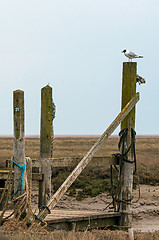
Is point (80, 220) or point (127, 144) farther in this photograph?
point (127, 144)

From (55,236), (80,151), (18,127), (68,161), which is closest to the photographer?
(55,236)

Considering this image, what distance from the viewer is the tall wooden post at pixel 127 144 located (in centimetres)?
826

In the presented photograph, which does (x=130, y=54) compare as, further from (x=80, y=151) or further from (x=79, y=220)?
(x=80, y=151)

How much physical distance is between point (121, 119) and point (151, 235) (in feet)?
7.37

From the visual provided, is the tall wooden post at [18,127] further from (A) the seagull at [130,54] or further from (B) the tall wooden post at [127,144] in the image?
(A) the seagull at [130,54]

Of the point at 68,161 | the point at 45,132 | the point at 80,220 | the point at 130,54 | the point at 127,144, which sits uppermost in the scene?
the point at 130,54

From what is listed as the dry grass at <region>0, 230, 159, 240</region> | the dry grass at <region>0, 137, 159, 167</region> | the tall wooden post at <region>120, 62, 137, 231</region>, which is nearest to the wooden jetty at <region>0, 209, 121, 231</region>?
the tall wooden post at <region>120, 62, 137, 231</region>

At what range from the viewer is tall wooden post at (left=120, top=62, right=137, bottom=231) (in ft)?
27.1

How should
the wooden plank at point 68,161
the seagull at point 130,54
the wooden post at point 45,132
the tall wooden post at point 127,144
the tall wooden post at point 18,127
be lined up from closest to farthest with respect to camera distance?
the tall wooden post at point 18,127, the wooden plank at point 68,161, the tall wooden post at point 127,144, the wooden post at point 45,132, the seagull at point 130,54

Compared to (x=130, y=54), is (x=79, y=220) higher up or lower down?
lower down

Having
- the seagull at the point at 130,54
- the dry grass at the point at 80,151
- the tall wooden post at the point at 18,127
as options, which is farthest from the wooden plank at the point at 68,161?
the dry grass at the point at 80,151

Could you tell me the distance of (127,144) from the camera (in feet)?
27.5

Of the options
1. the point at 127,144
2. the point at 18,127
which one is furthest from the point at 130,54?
the point at 18,127

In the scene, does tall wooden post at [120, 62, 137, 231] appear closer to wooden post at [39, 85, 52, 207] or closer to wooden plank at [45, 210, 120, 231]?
wooden plank at [45, 210, 120, 231]
